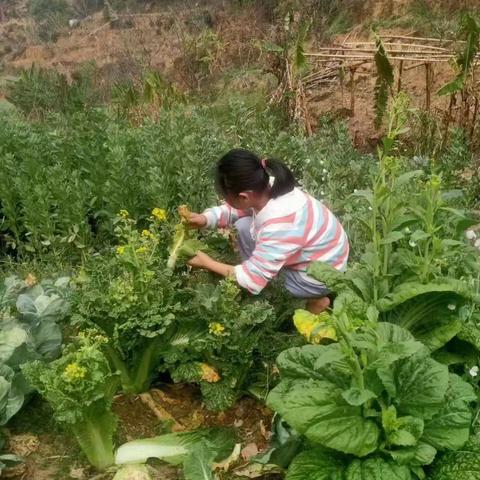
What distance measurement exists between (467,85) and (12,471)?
17.4 ft

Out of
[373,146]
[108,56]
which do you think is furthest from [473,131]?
[108,56]

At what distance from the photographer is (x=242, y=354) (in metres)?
3.09

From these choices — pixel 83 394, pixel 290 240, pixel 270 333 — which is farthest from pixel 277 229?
pixel 83 394

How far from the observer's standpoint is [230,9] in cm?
1830

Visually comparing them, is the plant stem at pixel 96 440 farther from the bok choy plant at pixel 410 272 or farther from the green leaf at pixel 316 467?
the bok choy plant at pixel 410 272

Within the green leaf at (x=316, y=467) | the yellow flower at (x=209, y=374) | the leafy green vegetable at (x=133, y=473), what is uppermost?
the green leaf at (x=316, y=467)

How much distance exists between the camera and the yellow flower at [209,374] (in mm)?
3113

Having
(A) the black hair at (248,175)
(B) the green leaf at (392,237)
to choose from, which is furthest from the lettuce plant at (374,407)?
(A) the black hair at (248,175)

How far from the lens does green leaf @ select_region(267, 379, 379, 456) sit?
220 centimetres

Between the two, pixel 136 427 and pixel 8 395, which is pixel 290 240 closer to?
pixel 136 427

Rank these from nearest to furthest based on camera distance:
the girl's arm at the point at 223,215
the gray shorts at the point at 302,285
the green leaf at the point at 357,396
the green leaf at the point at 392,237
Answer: the green leaf at the point at 357,396
the green leaf at the point at 392,237
the gray shorts at the point at 302,285
the girl's arm at the point at 223,215

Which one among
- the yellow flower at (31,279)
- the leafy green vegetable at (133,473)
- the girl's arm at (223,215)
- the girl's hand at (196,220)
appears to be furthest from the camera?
the yellow flower at (31,279)

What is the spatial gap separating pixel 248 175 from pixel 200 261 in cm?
53

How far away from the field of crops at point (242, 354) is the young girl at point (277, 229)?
13 centimetres
